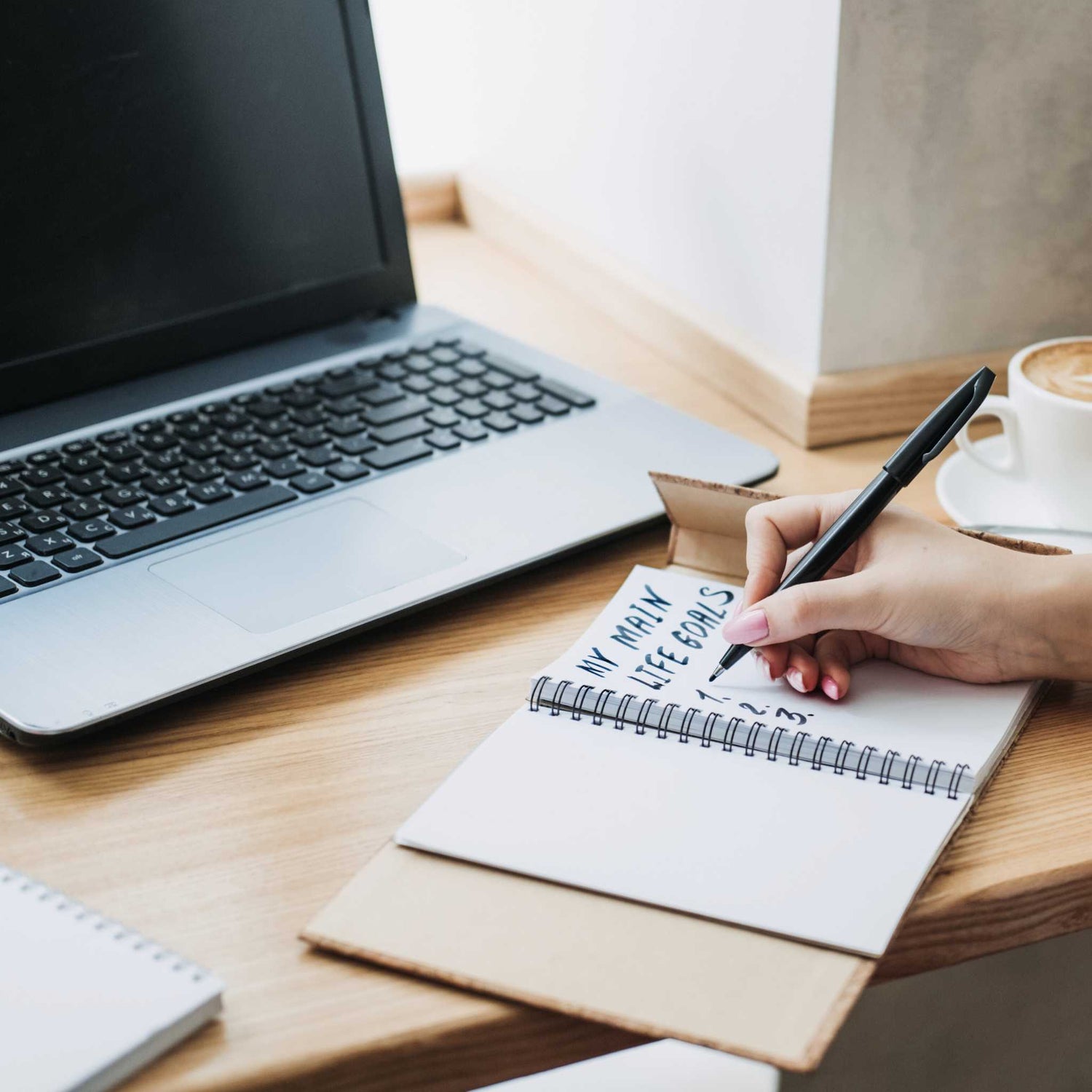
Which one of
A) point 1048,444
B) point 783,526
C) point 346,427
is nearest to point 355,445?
point 346,427

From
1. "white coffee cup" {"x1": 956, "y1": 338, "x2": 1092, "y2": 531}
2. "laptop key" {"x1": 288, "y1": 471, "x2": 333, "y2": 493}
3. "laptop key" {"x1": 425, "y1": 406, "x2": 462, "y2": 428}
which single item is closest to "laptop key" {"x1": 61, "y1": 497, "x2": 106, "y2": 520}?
"laptop key" {"x1": 288, "y1": 471, "x2": 333, "y2": 493}

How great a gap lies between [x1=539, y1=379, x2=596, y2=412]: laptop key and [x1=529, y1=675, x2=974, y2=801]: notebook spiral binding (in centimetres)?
29

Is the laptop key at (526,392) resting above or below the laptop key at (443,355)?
below

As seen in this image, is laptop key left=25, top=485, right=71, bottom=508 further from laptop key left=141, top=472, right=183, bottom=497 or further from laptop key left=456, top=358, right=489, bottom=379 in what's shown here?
laptop key left=456, top=358, right=489, bottom=379

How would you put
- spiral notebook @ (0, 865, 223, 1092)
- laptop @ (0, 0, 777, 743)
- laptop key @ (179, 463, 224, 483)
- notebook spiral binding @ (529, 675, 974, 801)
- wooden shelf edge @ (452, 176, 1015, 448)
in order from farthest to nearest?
1. wooden shelf edge @ (452, 176, 1015, 448)
2. laptop key @ (179, 463, 224, 483)
3. laptop @ (0, 0, 777, 743)
4. notebook spiral binding @ (529, 675, 974, 801)
5. spiral notebook @ (0, 865, 223, 1092)

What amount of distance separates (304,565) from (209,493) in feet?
0.30

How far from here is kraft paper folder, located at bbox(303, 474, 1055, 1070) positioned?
1.29ft

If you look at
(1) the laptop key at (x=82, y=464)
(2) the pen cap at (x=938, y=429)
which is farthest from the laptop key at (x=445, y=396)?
(2) the pen cap at (x=938, y=429)

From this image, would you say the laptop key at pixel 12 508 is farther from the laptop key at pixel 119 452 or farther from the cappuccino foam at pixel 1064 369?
the cappuccino foam at pixel 1064 369

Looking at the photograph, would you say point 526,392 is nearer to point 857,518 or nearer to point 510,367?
point 510,367

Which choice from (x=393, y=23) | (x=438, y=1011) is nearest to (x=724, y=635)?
(x=438, y=1011)

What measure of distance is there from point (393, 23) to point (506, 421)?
0.69 metres

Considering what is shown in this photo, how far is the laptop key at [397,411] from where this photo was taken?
0.78 meters

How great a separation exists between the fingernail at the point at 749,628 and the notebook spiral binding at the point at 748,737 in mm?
36
